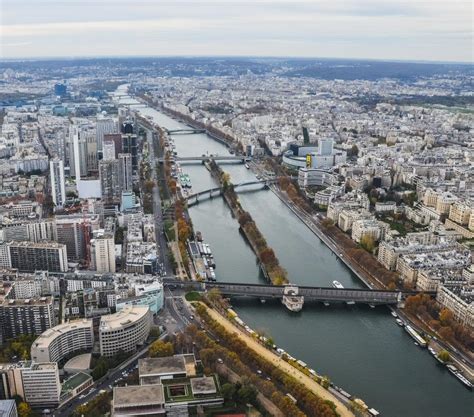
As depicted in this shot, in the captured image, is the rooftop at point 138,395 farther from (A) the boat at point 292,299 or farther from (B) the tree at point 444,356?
(B) the tree at point 444,356

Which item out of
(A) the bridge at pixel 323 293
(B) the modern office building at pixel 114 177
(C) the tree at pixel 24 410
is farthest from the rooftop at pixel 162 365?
(B) the modern office building at pixel 114 177

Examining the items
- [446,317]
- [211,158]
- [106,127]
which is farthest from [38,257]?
[106,127]

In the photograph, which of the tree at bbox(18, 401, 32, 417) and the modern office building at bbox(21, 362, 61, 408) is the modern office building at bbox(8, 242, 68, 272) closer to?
the modern office building at bbox(21, 362, 61, 408)

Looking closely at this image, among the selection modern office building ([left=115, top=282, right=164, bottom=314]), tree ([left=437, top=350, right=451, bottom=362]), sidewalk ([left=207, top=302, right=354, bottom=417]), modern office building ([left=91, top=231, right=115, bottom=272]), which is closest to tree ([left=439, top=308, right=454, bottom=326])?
tree ([left=437, top=350, right=451, bottom=362])

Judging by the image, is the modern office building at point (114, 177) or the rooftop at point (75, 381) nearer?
the rooftop at point (75, 381)

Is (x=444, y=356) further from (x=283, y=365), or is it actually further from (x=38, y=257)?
(x=38, y=257)

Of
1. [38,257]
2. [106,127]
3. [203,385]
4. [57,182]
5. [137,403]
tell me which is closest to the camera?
[137,403]
